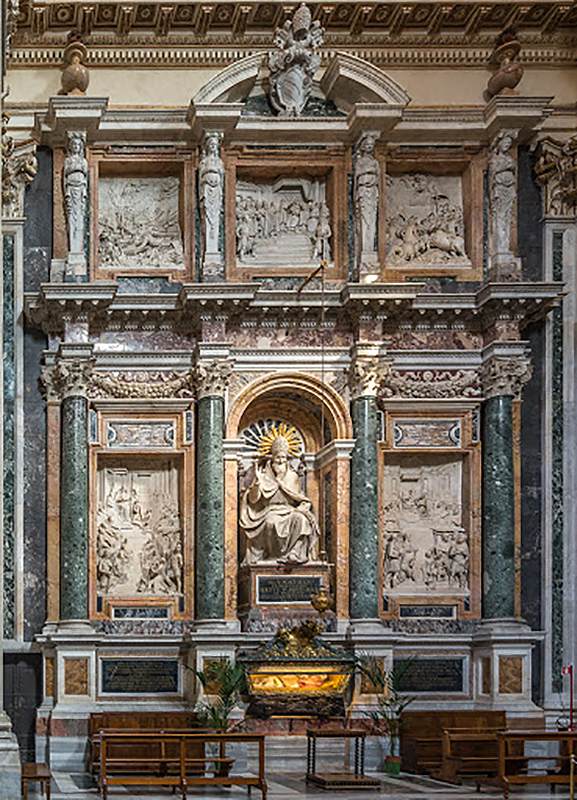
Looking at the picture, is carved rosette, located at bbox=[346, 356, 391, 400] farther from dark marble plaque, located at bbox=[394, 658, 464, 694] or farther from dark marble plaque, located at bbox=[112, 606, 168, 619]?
dark marble plaque, located at bbox=[112, 606, 168, 619]

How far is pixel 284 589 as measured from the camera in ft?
80.0

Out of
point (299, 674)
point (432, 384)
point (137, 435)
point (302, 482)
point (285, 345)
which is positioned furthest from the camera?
point (302, 482)

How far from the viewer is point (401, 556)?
25.1 metres

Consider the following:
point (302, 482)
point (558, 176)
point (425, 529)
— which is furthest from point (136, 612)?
point (558, 176)

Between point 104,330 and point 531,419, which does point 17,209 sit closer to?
point 104,330

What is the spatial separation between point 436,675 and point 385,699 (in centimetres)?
113

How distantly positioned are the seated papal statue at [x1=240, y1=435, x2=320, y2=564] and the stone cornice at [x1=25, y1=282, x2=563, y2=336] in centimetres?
191

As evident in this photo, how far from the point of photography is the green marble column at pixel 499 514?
80.0 feet

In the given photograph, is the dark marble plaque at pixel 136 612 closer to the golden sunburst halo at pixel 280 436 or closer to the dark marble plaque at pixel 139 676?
the dark marble plaque at pixel 139 676

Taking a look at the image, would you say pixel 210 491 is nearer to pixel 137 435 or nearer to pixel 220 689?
pixel 137 435

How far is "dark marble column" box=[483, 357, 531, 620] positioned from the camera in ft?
80.3

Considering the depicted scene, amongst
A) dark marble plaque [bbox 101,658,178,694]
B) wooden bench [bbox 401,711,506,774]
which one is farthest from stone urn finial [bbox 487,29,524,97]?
dark marble plaque [bbox 101,658,178,694]

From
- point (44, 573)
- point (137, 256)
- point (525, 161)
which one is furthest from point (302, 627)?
point (525, 161)

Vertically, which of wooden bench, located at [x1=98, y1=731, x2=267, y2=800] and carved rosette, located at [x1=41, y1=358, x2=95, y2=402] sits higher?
carved rosette, located at [x1=41, y1=358, x2=95, y2=402]
